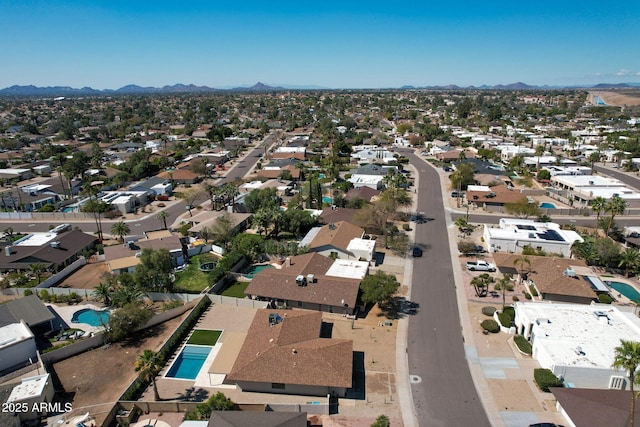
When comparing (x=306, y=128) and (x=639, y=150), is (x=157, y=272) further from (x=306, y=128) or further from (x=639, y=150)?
(x=306, y=128)

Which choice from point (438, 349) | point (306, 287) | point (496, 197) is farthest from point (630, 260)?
point (306, 287)

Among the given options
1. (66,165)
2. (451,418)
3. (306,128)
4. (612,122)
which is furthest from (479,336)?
(612,122)

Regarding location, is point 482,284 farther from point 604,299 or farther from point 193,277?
point 193,277

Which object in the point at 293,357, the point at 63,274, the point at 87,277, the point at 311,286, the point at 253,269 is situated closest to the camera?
the point at 293,357

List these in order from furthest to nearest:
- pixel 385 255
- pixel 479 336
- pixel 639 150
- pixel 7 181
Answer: pixel 639 150
pixel 7 181
pixel 385 255
pixel 479 336

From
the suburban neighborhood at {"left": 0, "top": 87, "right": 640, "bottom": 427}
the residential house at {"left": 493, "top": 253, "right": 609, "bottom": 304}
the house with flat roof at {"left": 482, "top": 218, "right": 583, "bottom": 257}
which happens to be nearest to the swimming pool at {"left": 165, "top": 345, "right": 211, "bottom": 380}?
the suburban neighborhood at {"left": 0, "top": 87, "right": 640, "bottom": 427}

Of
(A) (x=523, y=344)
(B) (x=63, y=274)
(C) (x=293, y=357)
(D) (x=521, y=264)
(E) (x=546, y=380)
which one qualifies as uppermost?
(D) (x=521, y=264)
